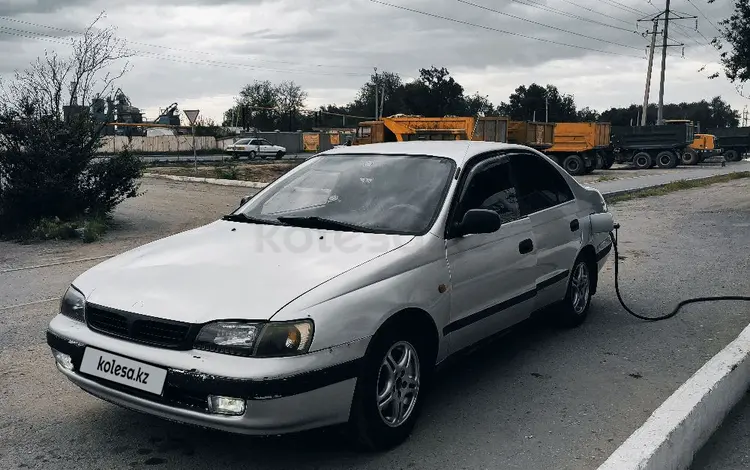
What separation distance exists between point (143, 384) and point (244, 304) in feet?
1.86

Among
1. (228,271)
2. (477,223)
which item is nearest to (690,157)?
(477,223)

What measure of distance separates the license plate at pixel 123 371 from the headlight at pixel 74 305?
0.24 metres

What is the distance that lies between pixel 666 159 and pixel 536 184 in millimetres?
35358

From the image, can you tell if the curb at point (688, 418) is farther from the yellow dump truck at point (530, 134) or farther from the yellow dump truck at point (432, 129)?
the yellow dump truck at point (530, 134)

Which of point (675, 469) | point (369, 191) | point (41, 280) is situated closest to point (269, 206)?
point (369, 191)

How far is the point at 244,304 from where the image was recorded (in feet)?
10.4

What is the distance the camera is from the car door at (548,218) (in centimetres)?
501

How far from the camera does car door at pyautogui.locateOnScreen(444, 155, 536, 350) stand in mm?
4074

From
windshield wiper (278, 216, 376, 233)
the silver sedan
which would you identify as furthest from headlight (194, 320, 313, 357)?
windshield wiper (278, 216, 376, 233)

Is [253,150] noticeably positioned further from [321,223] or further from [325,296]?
[325,296]

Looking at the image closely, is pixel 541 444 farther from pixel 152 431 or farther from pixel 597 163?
pixel 597 163

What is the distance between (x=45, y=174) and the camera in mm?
11289

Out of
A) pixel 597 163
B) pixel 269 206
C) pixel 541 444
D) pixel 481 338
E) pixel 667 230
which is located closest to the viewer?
pixel 541 444

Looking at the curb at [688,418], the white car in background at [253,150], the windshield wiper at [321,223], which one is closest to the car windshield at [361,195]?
the windshield wiper at [321,223]
